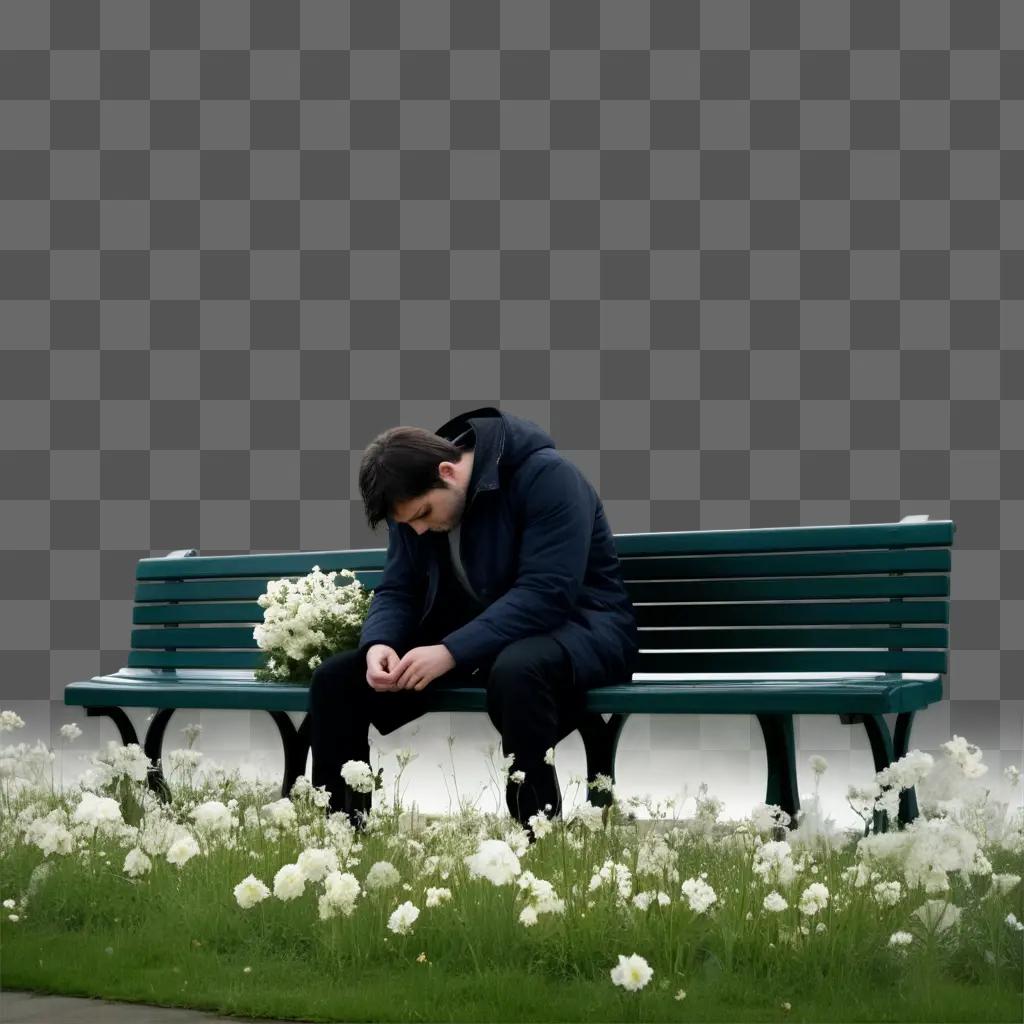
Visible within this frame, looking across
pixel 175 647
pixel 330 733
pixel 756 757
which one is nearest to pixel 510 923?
pixel 330 733

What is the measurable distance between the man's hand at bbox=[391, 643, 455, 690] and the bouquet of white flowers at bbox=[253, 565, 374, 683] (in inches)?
33.6

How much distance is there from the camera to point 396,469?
5027 mm

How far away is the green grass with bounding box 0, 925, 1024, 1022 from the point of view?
317 cm

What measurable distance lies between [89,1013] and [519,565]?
2194 millimetres

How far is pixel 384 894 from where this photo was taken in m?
3.80

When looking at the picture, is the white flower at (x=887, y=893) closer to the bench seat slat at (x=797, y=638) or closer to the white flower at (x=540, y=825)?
the white flower at (x=540, y=825)

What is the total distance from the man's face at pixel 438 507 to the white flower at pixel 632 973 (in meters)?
2.23

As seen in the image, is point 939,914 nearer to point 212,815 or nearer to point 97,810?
point 212,815

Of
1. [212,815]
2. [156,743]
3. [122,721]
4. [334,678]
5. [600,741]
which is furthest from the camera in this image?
[156,743]

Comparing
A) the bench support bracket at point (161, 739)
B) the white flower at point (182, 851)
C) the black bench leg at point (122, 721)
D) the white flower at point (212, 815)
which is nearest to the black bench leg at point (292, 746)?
the bench support bracket at point (161, 739)

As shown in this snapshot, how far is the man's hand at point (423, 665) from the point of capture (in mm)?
4988

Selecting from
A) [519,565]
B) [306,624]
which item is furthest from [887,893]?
[306,624]

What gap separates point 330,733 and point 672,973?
6.60 feet

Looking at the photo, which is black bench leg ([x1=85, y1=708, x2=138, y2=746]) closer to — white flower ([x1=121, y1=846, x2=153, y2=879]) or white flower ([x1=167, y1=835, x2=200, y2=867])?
white flower ([x1=121, y1=846, x2=153, y2=879])
